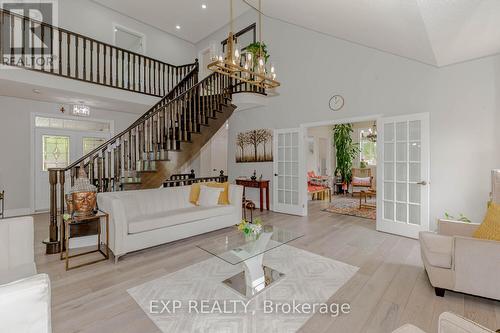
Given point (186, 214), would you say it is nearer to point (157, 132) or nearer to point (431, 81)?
point (157, 132)

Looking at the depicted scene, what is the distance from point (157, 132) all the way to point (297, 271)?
3569 mm

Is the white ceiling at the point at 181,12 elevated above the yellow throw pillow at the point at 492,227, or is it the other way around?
the white ceiling at the point at 181,12

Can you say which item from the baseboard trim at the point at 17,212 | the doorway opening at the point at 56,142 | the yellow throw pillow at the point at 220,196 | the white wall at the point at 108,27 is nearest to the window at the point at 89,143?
the doorway opening at the point at 56,142

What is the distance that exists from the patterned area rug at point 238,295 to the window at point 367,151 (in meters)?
7.16

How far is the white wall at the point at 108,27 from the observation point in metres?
5.96

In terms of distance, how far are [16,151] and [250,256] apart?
6.51 meters

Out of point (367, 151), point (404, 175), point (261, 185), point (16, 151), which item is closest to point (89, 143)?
point (16, 151)

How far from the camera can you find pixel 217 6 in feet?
21.1

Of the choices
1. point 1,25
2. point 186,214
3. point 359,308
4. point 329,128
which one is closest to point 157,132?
point 186,214

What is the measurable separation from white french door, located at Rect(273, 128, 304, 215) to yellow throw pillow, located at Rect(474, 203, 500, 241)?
11.5ft

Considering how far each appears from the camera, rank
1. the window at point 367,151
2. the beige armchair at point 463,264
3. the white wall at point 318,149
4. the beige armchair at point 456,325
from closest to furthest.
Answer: the beige armchair at point 456,325 < the beige armchair at point 463,264 < the white wall at point 318,149 < the window at point 367,151

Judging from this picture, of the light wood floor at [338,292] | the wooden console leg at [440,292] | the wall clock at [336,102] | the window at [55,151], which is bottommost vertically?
the light wood floor at [338,292]

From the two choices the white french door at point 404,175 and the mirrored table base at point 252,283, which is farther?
the white french door at point 404,175

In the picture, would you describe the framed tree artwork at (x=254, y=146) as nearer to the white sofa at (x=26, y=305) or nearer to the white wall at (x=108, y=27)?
the white wall at (x=108, y=27)
